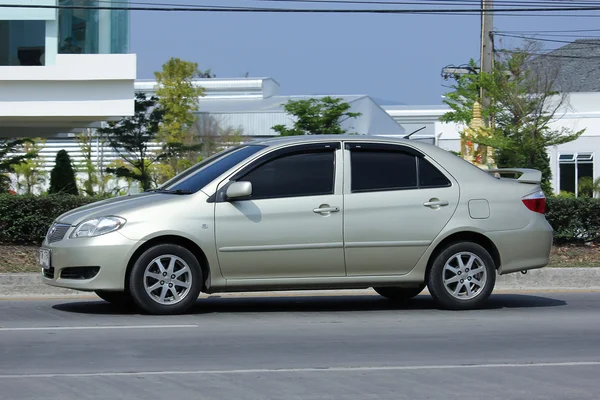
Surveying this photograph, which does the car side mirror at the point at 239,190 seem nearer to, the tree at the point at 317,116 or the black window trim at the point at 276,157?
the black window trim at the point at 276,157

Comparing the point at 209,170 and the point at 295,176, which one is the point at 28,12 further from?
the point at 295,176

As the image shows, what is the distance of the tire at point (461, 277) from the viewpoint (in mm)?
10000

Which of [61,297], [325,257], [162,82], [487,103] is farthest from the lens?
[162,82]

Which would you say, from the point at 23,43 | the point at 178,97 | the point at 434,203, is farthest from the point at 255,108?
the point at 434,203

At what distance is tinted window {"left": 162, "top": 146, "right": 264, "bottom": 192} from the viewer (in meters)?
9.75

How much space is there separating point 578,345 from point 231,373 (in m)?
3.03

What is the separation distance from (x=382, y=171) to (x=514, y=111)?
1694 centimetres

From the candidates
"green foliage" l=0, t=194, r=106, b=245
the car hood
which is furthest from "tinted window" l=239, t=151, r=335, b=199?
"green foliage" l=0, t=194, r=106, b=245

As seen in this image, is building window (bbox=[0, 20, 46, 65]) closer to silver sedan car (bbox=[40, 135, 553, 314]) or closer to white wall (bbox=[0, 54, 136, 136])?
white wall (bbox=[0, 54, 136, 136])

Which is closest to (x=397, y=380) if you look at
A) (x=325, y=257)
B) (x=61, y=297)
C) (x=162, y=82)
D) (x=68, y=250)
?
(x=325, y=257)

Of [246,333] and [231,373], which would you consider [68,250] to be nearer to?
[246,333]

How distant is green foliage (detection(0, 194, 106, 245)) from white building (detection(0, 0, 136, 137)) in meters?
9.77

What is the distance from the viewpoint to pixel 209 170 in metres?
9.94

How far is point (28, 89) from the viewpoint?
24.3 meters
